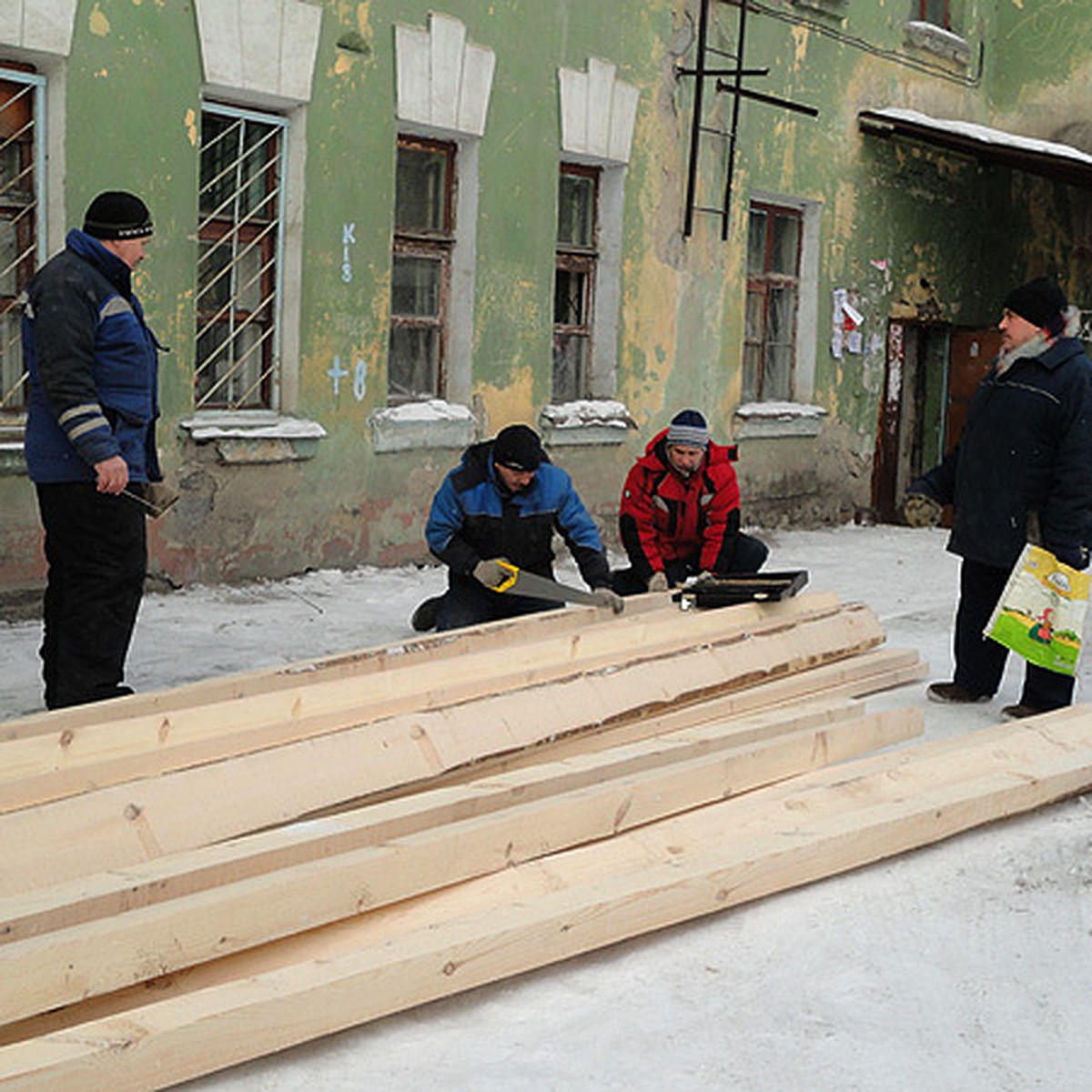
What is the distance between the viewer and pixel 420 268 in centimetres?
1006

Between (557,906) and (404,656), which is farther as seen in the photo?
(404,656)

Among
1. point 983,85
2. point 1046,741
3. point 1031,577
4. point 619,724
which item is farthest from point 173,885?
point 983,85

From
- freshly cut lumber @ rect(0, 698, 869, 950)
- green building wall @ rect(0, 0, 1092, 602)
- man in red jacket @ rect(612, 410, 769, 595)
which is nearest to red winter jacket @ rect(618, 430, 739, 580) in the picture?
man in red jacket @ rect(612, 410, 769, 595)

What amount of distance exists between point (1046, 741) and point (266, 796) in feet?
8.02

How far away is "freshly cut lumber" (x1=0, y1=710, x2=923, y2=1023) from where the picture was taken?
3012 mm

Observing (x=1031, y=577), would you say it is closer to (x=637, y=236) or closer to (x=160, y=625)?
(x=160, y=625)

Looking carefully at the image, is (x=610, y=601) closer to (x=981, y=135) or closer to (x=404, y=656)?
(x=404, y=656)

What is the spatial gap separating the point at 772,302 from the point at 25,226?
7002 millimetres

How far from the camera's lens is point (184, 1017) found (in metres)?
2.88

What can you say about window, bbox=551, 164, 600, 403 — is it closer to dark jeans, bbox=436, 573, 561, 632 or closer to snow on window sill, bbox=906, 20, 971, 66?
snow on window sill, bbox=906, 20, 971, 66

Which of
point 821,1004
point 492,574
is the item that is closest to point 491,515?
point 492,574

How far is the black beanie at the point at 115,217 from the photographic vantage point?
5.45 metres

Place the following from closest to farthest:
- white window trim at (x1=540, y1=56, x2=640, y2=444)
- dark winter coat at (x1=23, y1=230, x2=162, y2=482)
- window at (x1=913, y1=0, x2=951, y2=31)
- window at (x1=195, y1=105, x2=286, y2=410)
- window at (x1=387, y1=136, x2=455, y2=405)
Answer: dark winter coat at (x1=23, y1=230, x2=162, y2=482), window at (x1=195, y1=105, x2=286, y2=410), window at (x1=387, y1=136, x2=455, y2=405), white window trim at (x1=540, y1=56, x2=640, y2=444), window at (x1=913, y1=0, x2=951, y2=31)

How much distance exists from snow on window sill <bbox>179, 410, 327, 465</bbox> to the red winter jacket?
2.46 m
